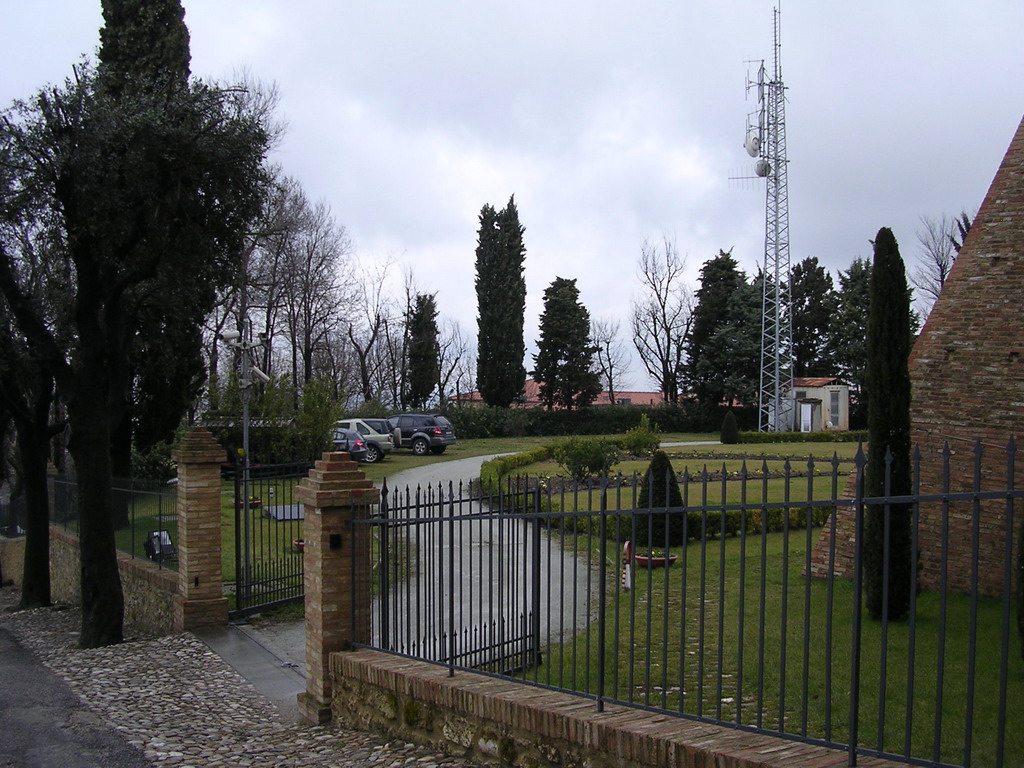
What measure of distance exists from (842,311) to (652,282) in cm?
1325

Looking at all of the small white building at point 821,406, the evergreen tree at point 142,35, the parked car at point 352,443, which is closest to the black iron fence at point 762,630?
the evergreen tree at point 142,35

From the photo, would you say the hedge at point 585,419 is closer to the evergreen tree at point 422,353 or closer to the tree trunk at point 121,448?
the evergreen tree at point 422,353

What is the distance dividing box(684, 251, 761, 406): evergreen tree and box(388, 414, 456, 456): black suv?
18.7 meters

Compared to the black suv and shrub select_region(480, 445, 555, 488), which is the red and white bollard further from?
the black suv

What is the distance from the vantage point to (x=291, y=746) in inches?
257

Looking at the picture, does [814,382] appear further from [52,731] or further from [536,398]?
[52,731]

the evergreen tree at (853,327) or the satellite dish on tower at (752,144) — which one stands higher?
the satellite dish on tower at (752,144)

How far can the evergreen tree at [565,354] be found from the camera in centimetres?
5075

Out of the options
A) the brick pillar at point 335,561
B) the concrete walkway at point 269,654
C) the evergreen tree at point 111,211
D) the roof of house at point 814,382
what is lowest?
the concrete walkway at point 269,654

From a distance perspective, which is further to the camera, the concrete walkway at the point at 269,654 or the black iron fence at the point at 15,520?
the black iron fence at the point at 15,520

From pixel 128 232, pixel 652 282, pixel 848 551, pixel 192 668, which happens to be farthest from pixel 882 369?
pixel 652 282

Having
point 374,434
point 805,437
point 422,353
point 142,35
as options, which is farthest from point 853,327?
point 142,35

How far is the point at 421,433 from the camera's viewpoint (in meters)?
35.5

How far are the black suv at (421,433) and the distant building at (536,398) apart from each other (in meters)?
11.8
